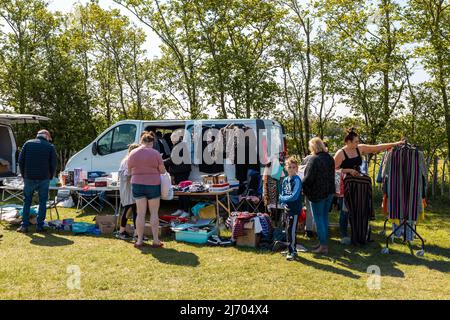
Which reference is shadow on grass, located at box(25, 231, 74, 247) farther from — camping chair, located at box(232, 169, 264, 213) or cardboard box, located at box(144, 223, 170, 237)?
camping chair, located at box(232, 169, 264, 213)

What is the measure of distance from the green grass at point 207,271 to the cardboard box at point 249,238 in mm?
189

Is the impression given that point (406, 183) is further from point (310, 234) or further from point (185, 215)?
point (185, 215)

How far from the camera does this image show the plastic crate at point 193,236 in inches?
240

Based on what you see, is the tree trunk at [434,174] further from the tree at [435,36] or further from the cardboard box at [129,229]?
the cardboard box at [129,229]

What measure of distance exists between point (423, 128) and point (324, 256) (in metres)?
6.49

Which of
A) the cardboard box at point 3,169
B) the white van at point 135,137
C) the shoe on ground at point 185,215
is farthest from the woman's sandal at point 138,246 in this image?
the cardboard box at point 3,169

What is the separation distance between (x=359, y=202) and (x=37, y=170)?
16.3 feet

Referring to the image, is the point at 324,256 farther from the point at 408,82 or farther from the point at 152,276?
the point at 408,82

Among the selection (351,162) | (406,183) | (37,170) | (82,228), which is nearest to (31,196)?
(37,170)

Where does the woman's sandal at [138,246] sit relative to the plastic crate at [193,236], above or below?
below

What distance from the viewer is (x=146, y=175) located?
5.66 meters

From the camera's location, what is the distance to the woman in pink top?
5.64 meters

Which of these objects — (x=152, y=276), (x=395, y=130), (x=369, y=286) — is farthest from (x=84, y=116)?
(x=369, y=286)

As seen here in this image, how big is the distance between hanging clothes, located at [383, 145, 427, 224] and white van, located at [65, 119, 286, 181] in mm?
2812
